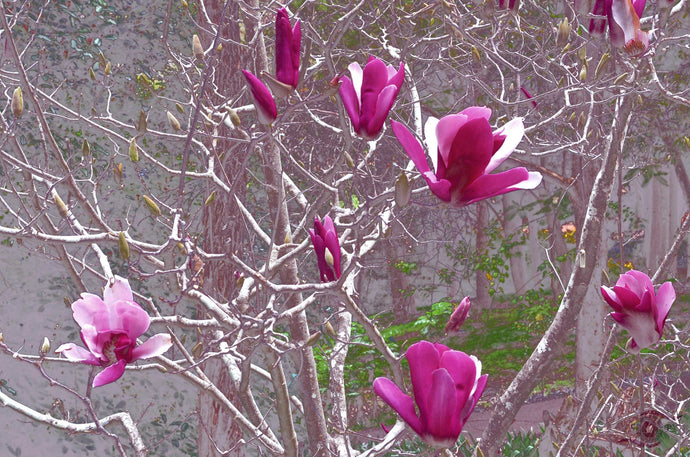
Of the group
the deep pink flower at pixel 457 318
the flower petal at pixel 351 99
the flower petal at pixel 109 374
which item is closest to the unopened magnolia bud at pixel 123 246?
the flower petal at pixel 109 374

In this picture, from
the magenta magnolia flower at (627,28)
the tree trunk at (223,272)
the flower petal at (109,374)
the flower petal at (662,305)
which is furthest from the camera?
the tree trunk at (223,272)

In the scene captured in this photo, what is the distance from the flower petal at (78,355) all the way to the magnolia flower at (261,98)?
423 mm

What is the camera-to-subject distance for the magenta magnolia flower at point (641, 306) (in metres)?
1.22

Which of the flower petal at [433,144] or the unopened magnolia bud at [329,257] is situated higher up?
the flower petal at [433,144]

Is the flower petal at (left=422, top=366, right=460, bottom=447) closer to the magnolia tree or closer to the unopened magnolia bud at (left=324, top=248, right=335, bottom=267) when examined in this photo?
the magnolia tree

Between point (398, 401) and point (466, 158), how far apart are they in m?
0.30

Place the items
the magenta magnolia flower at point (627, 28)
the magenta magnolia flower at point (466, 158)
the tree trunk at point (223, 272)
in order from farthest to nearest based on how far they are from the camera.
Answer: the tree trunk at point (223, 272)
the magenta magnolia flower at point (627, 28)
the magenta magnolia flower at point (466, 158)

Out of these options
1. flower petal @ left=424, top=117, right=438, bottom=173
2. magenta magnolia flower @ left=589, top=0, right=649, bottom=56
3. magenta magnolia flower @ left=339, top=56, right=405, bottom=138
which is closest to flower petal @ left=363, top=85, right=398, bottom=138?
magenta magnolia flower @ left=339, top=56, right=405, bottom=138

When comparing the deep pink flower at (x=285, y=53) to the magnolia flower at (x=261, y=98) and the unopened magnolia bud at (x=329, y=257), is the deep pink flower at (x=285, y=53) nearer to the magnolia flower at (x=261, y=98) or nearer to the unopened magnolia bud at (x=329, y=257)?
the magnolia flower at (x=261, y=98)

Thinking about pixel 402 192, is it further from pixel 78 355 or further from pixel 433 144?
pixel 78 355

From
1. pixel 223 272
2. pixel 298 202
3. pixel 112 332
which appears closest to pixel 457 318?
pixel 112 332

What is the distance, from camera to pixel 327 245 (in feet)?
4.10

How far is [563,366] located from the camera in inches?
313

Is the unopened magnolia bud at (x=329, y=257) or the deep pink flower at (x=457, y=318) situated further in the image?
the deep pink flower at (x=457, y=318)
